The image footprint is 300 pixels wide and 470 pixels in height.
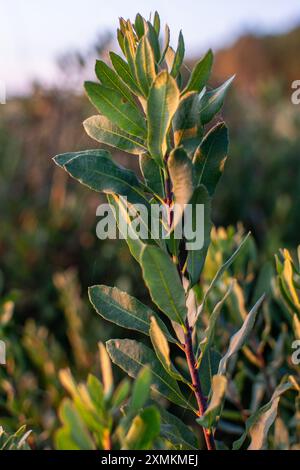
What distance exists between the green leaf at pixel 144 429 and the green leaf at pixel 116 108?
36 cm

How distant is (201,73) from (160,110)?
8 centimetres

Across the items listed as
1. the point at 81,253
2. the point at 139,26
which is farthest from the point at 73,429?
the point at 81,253

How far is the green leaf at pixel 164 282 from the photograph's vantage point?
26.0 inches

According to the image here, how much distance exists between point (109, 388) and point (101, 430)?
6 centimetres

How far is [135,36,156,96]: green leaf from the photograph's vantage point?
716mm

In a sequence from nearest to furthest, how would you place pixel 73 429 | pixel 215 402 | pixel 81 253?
pixel 73 429
pixel 215 402
pixel 81 253

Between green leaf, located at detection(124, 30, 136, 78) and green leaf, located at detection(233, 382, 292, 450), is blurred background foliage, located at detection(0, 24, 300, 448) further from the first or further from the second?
green leaf, located at detection(124, 30, 136, 78)

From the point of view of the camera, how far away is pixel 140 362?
0.75 metres

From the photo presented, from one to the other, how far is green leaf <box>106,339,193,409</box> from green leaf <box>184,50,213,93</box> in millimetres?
317

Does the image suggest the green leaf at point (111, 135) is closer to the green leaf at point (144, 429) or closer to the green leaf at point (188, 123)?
the green leaf at point (188, 123)

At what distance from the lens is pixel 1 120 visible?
514 centimetres

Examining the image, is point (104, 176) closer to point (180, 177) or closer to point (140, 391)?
point (180, 177)

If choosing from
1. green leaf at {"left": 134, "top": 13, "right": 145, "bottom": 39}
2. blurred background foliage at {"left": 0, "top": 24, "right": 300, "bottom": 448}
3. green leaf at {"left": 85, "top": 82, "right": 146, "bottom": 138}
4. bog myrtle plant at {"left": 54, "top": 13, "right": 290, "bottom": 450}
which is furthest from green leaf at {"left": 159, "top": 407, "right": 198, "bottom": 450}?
green leaf at {"left": 134, "top": 13, "right": 145, "bottom": 39}
